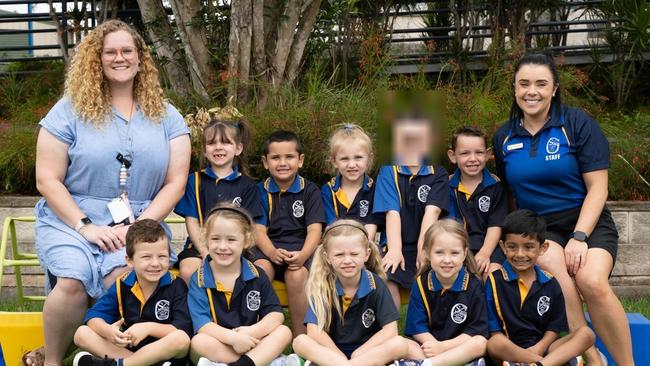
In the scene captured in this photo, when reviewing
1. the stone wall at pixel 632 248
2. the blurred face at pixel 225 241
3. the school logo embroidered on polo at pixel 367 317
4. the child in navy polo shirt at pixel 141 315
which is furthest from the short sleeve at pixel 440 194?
the stone wall at pixel 632 248

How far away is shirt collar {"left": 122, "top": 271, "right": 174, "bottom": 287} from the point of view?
4.84m

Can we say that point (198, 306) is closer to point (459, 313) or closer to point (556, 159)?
point (459, 313)

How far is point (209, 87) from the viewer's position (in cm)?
809

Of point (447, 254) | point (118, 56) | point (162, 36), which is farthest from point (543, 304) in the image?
point (162, 36)

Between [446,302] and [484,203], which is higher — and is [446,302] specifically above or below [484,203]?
below

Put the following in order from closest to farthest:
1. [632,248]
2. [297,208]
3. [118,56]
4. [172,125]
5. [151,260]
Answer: [151,260]
[118,56]
[172,125]
[297,208]
[632,248]

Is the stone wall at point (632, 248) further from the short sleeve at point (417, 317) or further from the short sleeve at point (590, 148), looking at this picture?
the short sleeve at point (417, 317)

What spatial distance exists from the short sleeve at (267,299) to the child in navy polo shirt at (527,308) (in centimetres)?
109

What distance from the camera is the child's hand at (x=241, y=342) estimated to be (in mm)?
4707

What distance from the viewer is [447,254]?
4871mm

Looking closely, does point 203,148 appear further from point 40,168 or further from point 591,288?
point 591,288

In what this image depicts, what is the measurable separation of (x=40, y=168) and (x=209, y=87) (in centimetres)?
313

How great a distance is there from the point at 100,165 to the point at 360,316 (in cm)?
160

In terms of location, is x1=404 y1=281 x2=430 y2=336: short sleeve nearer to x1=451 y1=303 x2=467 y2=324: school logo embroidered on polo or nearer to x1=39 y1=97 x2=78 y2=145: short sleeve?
x1=451 y1=303 x2=467 y2=324: school logo embroidered on polo
